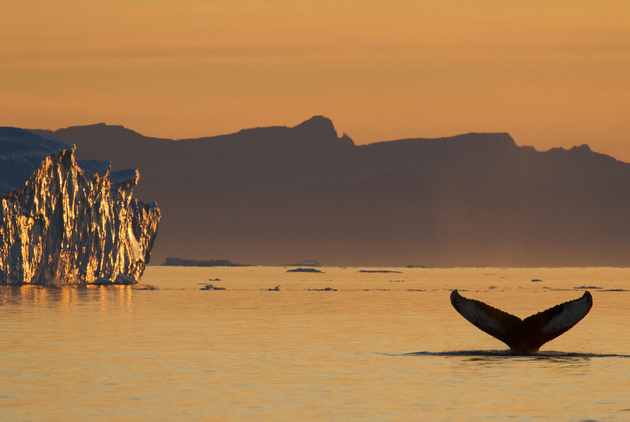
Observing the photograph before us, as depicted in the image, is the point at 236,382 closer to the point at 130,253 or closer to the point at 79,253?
the point at 79,253

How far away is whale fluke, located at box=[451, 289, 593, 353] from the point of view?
3281cm

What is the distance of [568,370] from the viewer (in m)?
29.7

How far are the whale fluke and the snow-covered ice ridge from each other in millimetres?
55837

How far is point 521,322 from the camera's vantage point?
3400 cm

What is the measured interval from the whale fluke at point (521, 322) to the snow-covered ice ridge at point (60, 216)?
183ft

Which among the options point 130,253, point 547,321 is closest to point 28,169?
point 130,253

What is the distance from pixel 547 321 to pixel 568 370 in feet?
11.3

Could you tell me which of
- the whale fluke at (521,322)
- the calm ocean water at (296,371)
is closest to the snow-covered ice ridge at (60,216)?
the calm ocean water at (296,371)

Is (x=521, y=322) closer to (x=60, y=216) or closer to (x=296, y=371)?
(x=296, y=371)

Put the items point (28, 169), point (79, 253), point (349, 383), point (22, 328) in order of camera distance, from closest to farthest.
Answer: point (349, 383), point (22, 328), point (28, 169), point (79, 253)

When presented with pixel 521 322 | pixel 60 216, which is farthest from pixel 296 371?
pixel 60 216

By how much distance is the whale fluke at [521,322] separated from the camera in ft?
108

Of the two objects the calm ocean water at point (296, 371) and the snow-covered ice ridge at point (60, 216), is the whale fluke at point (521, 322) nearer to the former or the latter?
the calm ocean water at point (296, 371)

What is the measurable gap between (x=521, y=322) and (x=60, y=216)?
62777 mm
